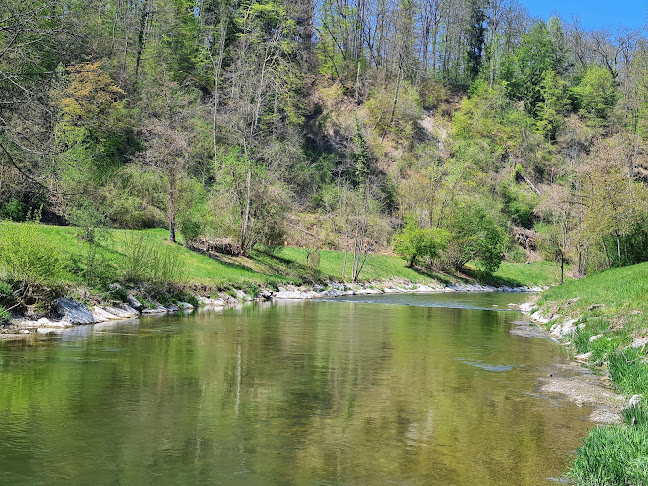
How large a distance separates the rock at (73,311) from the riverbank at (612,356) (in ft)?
51.7

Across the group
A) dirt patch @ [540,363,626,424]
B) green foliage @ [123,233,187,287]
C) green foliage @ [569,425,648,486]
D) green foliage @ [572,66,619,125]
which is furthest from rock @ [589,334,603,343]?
green foliage @ [572,66,619,125]

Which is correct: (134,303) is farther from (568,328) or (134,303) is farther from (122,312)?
(568,328)

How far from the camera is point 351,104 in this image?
292 feet

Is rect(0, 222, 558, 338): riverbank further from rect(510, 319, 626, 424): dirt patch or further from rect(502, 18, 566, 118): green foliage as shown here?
rect(502, 18, 566, 118): green foliage

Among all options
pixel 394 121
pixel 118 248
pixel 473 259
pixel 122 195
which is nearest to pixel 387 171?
pixel 394 121

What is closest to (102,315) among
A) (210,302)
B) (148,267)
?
(148,267)

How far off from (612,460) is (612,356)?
7.10m

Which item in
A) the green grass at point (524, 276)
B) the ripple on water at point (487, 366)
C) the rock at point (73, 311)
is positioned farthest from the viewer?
the green grass at point (524, 276)

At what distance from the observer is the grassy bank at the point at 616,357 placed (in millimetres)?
6699

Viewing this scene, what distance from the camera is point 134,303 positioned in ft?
78.5

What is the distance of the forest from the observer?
3756 centimetres

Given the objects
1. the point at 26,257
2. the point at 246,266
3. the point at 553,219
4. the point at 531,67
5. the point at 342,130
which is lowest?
the point at 246,266

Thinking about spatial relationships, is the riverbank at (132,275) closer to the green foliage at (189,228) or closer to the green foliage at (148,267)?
the green foliage at (148,267)

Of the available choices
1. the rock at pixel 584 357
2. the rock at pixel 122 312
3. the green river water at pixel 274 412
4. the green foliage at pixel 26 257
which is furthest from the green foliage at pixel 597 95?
the green foliage at pixel 26 257
